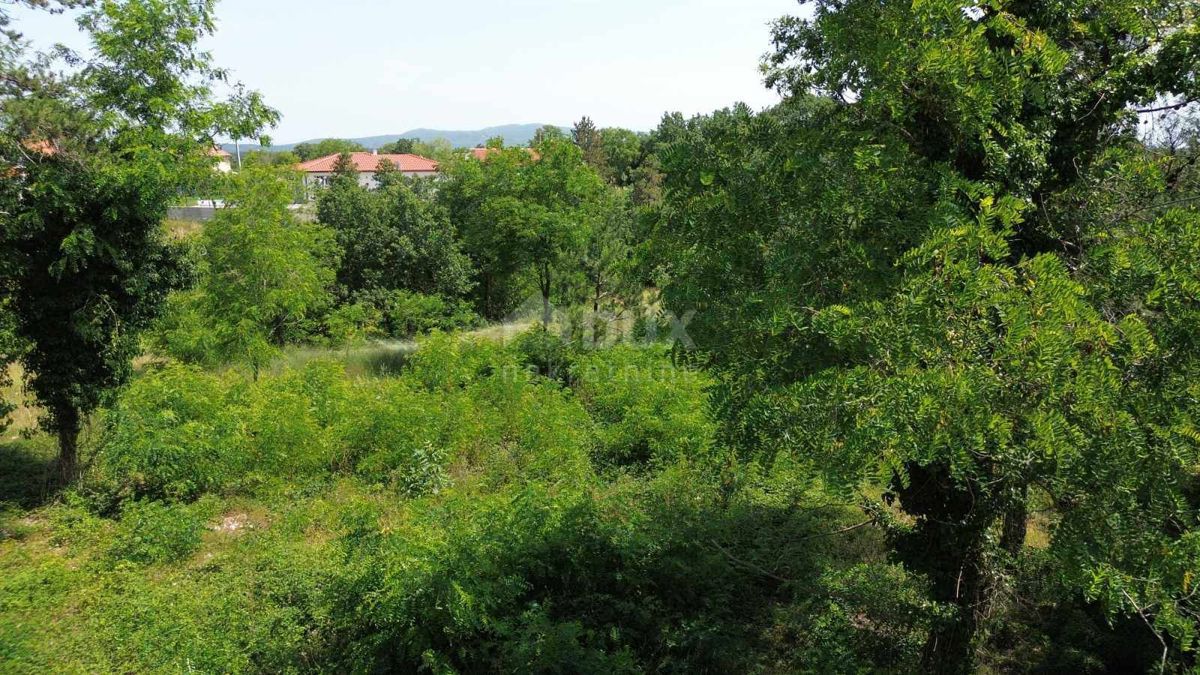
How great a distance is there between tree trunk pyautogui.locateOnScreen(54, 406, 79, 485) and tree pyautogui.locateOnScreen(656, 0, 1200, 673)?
9.06m

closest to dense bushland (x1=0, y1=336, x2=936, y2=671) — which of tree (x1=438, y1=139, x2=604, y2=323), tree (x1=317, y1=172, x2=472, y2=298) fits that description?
tree (x1=438, y1=139, x2=604, y2=323)

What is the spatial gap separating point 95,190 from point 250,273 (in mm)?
6841

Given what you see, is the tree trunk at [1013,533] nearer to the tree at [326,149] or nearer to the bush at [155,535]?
the bush at [155,535]

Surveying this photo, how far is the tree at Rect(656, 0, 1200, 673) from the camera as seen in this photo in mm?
3369

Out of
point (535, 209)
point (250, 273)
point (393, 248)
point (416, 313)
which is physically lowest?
point (416, 313)

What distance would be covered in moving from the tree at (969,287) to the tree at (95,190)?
774 centimetres

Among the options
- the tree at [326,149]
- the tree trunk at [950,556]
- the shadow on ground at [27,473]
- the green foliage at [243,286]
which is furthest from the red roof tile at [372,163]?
the tree trunk at [950,556]

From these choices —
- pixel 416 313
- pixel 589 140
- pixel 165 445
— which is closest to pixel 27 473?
pixel 165 445

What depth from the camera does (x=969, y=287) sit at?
341 centimetres

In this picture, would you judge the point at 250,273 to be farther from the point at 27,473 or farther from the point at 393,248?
the point at 393,248

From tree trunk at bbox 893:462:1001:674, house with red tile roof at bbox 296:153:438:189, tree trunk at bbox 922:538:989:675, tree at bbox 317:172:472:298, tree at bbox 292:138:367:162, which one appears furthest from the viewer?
tree at bbox 292:138:367:162

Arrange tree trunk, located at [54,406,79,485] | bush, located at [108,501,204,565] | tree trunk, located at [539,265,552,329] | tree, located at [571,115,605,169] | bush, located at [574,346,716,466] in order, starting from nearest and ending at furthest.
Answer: bush, located at [108,501,204,565]
tree trunk, located at [54,406,79,485]
bush, located at [574,346,716,466]
tree trunk, located at [539,265,552,329]
tree, located at [571,115,605,169]

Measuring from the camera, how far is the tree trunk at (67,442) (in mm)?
9461

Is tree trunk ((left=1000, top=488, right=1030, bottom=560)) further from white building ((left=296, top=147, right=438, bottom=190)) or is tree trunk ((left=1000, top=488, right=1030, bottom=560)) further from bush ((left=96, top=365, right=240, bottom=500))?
white building ((left=296, top=147, right=438, bottom=190))
